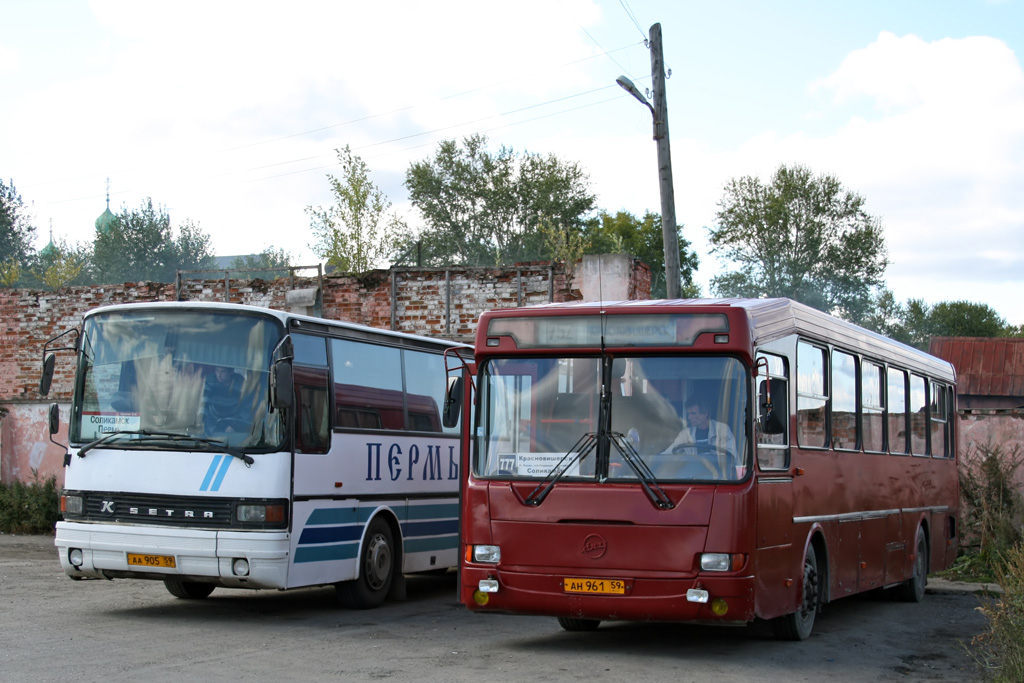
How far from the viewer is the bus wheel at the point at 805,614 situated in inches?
380

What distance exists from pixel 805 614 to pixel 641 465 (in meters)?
2.47

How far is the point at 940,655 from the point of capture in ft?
32.1

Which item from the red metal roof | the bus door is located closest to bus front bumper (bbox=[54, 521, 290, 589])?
the bus door

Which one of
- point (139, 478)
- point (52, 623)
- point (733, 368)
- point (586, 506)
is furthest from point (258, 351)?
point (733, 368)

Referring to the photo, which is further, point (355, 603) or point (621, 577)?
point (355, 603)

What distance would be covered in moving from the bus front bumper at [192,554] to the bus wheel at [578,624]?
2.47m

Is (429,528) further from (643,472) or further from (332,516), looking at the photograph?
(643,472)

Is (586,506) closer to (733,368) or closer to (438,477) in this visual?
(733,368)

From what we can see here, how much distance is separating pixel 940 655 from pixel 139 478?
23.1ft

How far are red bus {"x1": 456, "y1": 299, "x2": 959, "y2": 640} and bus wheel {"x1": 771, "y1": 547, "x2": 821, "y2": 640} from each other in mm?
27

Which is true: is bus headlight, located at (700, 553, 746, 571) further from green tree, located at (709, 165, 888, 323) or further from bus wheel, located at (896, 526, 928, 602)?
green tree, located at (709, 165, 888, 323)

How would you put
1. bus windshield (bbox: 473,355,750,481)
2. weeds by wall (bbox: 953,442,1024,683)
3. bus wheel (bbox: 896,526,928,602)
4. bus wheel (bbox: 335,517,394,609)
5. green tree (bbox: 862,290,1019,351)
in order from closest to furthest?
bus windshield (bbox: 473,355,750,481)
bus wheel (bbox: 335,517,394,609)
bus wheel (bbox: 896,526,928,602)
weeds by wall (bbox: 953,442,1024,683)
green tree (bbox: 862,290,1019,351)

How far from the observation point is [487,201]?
65.4 m

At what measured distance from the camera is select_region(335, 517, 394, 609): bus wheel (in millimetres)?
11820
